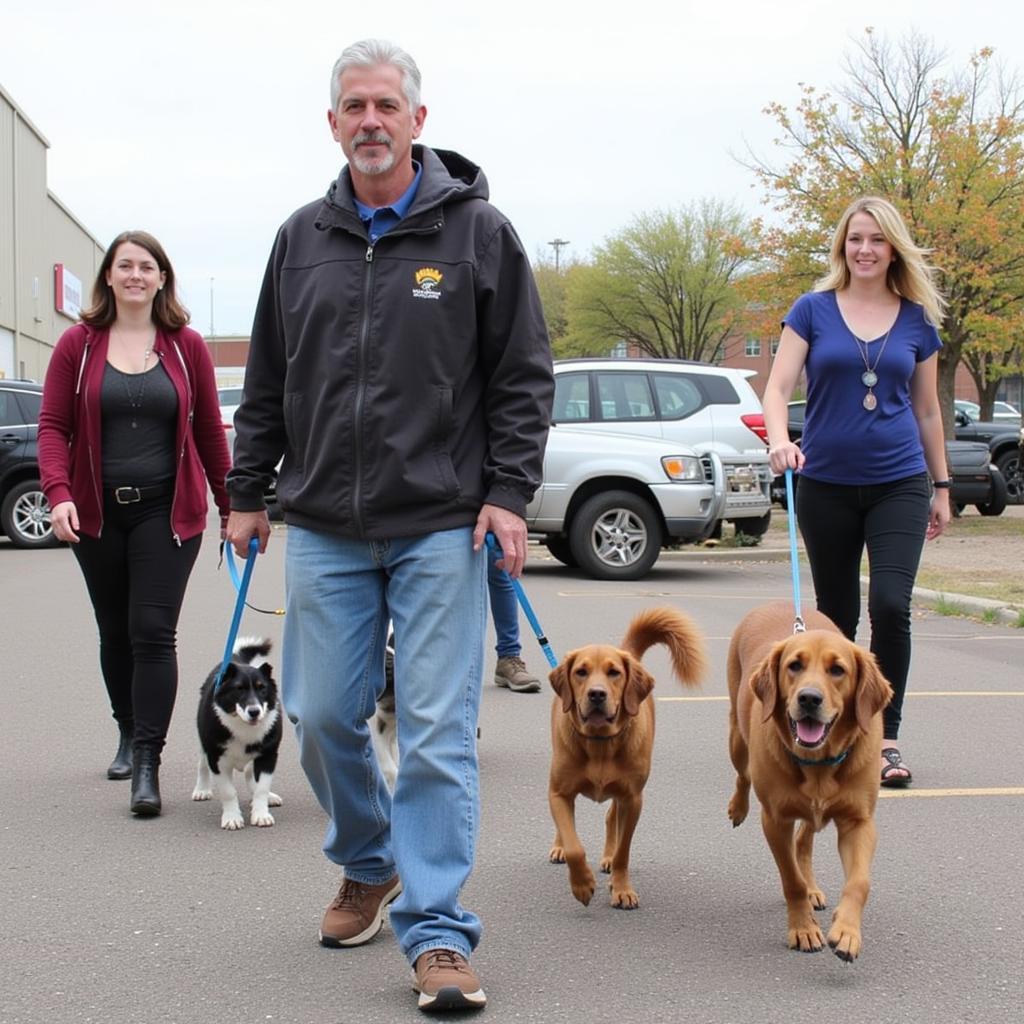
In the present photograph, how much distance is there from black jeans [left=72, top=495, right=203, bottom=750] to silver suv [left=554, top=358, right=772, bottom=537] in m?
9.55

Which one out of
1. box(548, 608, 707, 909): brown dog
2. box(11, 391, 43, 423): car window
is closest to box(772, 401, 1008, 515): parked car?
box(11, 391, 43, 423): car window


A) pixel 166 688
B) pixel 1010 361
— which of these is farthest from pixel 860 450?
pixel 1010 361

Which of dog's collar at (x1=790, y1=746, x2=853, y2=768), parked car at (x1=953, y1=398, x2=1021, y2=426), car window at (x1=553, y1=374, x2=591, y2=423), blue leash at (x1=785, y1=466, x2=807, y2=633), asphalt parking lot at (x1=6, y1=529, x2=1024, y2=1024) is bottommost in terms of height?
asphalt parking lot at (x1=6, y1=529, x2=1024, y2=1024)

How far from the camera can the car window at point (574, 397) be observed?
605 inches

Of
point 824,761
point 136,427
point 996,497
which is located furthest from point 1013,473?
point 824,761

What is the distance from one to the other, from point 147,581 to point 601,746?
2180 millimetres

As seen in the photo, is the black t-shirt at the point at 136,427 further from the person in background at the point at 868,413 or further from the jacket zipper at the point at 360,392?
the person in background at the point at 868,413

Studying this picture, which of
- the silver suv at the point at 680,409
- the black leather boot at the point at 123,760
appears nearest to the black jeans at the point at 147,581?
the black leather boot at the point at 123,760

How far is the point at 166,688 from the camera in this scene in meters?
5.84

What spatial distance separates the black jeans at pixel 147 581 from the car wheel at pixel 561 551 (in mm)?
9398

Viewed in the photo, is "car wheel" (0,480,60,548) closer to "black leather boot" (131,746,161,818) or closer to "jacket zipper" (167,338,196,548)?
"jacket zipper" (167,338,196,548)

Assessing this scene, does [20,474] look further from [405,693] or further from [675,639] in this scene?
[405,693]

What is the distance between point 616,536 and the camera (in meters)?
14.4

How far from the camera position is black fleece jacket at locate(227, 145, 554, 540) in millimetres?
3750
